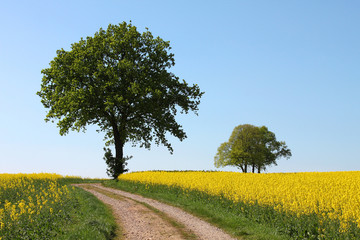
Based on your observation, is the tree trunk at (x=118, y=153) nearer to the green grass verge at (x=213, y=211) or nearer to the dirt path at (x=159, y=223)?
the green grass verge at (x=213, y=211)

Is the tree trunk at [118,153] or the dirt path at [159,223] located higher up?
the tree trunk at [118,153]

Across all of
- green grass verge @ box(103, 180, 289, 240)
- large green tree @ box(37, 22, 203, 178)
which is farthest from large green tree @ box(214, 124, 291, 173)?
green grass verge @ box(103, 180, 289, 240)

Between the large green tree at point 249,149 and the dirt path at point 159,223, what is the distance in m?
38.9

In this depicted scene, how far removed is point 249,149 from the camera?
59.2 metres

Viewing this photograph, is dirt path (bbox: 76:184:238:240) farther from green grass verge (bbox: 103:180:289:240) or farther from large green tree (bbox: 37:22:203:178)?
large green tree (bbox: 37:22:203:178)

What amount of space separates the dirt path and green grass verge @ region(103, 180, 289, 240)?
20.0 inches

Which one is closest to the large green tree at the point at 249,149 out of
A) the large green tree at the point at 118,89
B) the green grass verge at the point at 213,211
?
the large green tree at the point at 118,89

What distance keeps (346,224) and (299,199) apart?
340cm

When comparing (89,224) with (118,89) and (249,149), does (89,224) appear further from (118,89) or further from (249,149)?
(249,149)

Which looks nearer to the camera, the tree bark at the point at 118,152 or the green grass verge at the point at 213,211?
the green grass verge at the point at 213,211

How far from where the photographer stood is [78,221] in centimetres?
1491

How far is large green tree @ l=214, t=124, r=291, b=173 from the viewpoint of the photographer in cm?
5772

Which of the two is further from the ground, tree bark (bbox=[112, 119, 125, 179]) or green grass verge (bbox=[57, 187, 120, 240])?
tree bark (bbox=[112, 119, 125, 179])

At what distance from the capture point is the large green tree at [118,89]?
3738cm
